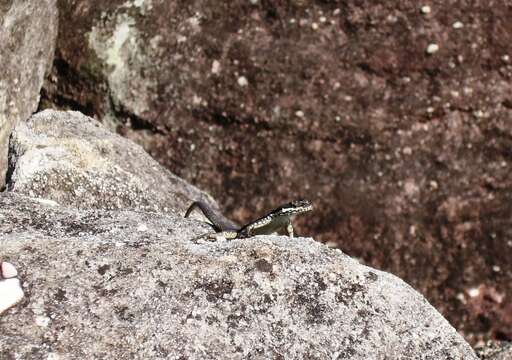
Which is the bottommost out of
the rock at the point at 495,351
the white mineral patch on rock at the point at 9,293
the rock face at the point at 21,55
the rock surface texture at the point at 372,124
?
the rock at the point at 495,351

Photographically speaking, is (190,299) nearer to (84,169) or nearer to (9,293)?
(9,293)

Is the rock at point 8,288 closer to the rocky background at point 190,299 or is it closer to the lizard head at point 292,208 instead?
the rocky background at point 190,299

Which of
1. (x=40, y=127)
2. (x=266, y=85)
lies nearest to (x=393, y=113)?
(x=266, y=85)

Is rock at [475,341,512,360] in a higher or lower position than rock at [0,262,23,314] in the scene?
lower

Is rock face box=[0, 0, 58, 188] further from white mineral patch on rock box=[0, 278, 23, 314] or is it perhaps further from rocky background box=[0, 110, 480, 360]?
white mineral patch on rock box=[0, 278, 23, 314]

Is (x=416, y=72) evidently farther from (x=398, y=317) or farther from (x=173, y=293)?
(x=173, y=293)

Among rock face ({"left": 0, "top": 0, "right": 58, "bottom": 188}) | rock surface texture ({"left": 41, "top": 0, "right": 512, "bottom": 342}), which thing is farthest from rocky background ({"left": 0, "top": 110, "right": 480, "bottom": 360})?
rock surface texture ({"left": 41, "top": 0, "right": 512, "bottom": 342})

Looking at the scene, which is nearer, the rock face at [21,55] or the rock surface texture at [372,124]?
the rock face at [21,55]

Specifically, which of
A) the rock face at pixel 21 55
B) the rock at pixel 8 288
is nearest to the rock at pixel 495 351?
the rock at pixel 8 288
